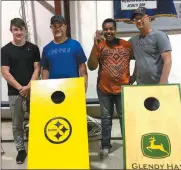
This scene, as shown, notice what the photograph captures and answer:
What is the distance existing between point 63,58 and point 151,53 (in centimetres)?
63

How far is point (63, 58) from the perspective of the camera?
190 centimetres

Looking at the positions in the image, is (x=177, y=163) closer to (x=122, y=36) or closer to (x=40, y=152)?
(x=40, y=152)

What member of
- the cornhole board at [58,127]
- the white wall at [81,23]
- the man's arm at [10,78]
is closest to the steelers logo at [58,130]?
the cornhole board at [58,127]

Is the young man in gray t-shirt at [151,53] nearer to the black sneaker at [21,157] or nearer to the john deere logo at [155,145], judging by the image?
the john deere logo at [155,145]

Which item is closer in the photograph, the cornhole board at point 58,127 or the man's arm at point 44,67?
the cornhole board at point 58,127

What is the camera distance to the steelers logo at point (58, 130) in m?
1.49

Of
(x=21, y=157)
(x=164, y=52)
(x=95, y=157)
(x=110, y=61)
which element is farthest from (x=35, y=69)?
(x=164, y=52)

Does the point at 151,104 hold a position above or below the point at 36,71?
below

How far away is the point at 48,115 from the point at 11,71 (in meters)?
0.62

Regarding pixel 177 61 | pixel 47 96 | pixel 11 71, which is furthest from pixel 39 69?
pixel 177 61

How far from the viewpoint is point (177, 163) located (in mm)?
1453

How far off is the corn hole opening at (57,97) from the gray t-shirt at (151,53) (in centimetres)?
63

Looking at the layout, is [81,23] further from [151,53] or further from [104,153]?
[104,153]

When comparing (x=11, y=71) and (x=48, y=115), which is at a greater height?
(x=11, y=71)
